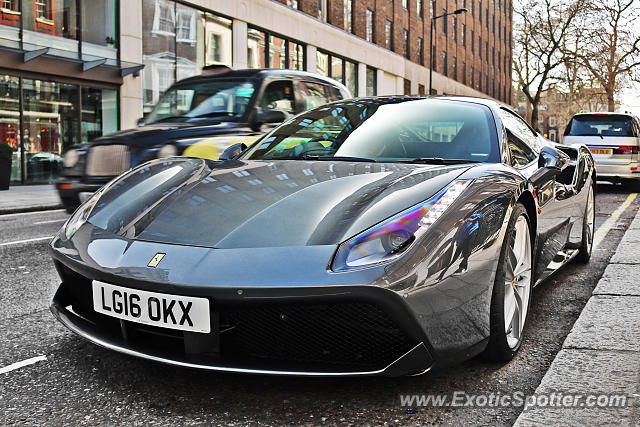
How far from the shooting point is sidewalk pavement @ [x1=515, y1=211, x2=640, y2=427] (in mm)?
2240

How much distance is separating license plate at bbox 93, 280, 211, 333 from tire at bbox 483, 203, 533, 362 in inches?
47.2

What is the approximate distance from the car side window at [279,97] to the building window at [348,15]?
21711 millimetres

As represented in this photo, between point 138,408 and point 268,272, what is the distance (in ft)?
2.26

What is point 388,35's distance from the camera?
3441 centimetres

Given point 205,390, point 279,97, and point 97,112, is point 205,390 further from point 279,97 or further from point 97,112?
point 97,112

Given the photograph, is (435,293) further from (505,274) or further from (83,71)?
(83,71)

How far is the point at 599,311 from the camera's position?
3.48 m

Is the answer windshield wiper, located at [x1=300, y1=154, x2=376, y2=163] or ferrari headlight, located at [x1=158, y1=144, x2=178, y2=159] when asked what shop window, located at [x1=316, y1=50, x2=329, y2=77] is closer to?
ferrari headlight, located at [x1=158, y1=144, x2=178, y2=159]

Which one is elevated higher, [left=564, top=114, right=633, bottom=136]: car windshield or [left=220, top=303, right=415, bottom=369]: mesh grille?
[left=564, top=114, right=633, bottom=136]: car windshield

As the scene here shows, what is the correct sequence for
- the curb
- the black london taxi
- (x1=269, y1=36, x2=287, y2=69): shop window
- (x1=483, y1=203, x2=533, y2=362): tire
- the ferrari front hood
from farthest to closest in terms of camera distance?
(x1=269, y1=36, x2=287, y2=69): shop window < the curb < the black london taxi < (x1=483, y1=203, x2=533, y2=362): tire < the ferrari front hood

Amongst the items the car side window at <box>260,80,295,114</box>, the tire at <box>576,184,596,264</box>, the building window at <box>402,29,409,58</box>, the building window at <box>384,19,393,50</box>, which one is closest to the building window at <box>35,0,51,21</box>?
the car side window at <box>260,80,295,114</box>

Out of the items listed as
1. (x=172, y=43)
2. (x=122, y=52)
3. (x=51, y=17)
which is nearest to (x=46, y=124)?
(x=51, y=17)

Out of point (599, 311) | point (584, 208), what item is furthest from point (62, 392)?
point (584, 208)

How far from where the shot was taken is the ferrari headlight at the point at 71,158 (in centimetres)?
727
